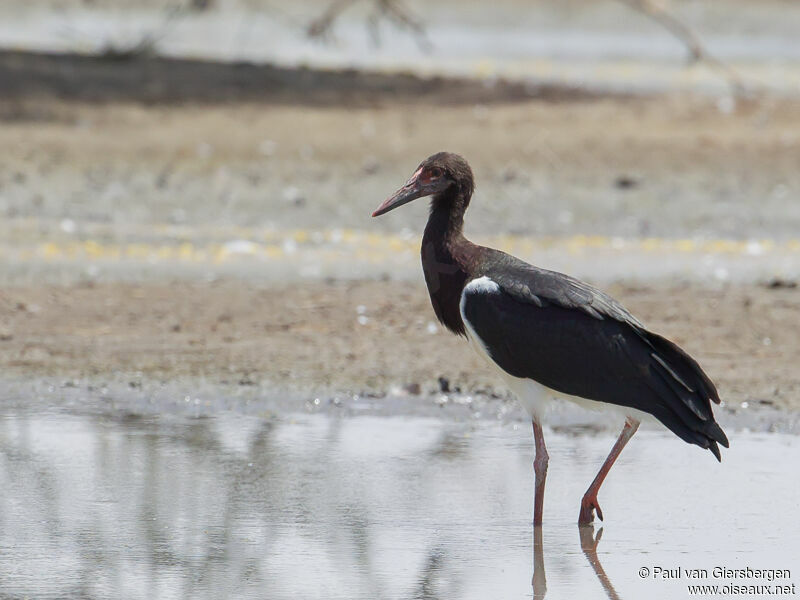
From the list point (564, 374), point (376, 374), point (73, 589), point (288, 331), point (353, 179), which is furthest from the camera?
point (353, 179)

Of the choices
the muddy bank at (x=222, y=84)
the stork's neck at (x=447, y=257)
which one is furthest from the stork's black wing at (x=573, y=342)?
the muddy bank at (x=222, y=84)

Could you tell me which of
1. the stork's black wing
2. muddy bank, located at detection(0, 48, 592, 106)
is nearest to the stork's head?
the stork's black wing

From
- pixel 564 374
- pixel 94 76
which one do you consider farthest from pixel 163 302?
pixel 94 76

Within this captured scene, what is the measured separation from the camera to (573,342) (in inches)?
233

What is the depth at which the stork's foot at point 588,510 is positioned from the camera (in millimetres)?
5867

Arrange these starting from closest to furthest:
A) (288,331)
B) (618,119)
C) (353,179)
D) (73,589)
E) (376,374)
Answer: (73,589), (376,374), (288,331), (353,179), (618,119)

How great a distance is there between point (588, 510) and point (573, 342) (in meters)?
0.61

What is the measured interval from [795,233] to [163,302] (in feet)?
16.8

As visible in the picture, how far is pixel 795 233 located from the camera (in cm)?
1210

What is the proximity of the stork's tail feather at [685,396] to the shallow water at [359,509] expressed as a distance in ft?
1.24

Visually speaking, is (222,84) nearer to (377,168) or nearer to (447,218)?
(377,168)

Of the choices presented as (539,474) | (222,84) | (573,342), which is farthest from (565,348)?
(222,84)

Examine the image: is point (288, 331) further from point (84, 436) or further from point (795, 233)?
point (795, 233)

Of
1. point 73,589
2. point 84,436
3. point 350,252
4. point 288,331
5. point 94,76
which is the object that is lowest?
point 94,76
